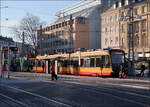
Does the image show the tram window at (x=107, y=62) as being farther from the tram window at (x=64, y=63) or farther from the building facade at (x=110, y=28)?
the building facade at (x=110, y=28)

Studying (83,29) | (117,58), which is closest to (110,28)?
(83,29)

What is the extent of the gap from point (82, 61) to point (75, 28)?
43702 mm

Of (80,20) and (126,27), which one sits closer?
(126,27)

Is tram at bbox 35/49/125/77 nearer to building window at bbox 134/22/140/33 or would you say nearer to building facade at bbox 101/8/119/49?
building window at bbox 134/22/140/33

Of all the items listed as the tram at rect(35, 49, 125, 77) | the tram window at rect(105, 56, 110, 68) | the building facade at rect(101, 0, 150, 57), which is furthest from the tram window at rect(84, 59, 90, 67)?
the building facade at rect(101, 0, 150, 57)

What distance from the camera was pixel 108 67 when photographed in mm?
25688

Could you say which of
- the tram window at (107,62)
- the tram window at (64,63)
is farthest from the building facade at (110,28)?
the tram window at (107,62)

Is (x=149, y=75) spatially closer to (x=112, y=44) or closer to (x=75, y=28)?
(x=112, y=44)

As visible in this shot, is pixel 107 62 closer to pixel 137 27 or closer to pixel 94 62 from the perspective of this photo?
pixel 94 62

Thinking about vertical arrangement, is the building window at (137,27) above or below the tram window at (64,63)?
above

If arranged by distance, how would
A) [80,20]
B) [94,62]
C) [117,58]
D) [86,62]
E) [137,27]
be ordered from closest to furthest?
[117,58]
[94,62]
[86,62]
[137,27]
[80,20]

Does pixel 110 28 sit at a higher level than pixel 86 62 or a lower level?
higher

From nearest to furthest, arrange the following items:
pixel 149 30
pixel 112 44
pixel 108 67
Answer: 1. pixel 108 67
2. pixel 149 30
3. pixel 112 44

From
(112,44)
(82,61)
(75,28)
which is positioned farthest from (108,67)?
(75,28)
